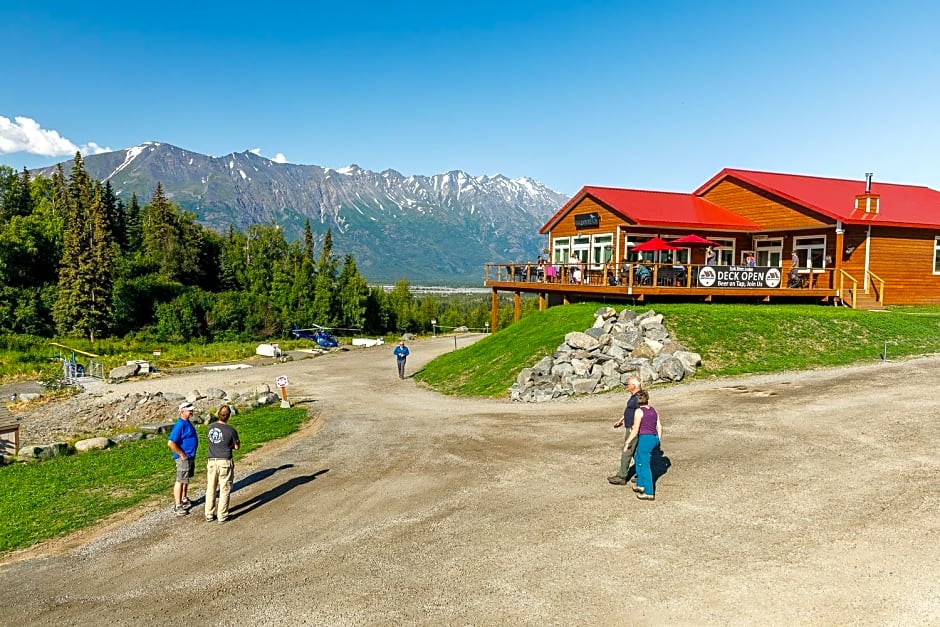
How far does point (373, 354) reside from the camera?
47.0 metres

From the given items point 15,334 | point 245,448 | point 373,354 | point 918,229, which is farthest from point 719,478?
point 15,334

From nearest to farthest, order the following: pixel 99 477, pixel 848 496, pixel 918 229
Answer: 1. pixel 848 496
2. pixel 99 477
3. pixel 918 229

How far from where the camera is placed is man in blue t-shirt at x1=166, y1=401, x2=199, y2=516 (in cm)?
1130

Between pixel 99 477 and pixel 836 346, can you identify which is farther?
pixel 836 346

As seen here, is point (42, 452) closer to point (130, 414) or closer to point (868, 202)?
point (130, 414)

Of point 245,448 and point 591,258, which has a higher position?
point 591,258

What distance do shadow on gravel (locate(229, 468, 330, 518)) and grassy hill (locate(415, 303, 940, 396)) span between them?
11255 mm

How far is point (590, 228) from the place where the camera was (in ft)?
123

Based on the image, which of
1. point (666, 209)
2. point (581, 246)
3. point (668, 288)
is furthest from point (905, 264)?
point (581, 246)

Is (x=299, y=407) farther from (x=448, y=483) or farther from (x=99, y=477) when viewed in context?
(x=448, y=483)

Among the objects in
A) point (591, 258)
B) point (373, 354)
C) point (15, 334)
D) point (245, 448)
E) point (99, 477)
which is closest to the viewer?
point (99, 477)

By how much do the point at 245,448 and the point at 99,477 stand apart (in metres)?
3.39

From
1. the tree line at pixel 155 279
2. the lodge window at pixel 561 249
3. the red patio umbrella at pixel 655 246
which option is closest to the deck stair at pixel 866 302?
the red patio umbrella at pixel 655 246

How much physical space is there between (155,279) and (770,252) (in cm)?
6440
